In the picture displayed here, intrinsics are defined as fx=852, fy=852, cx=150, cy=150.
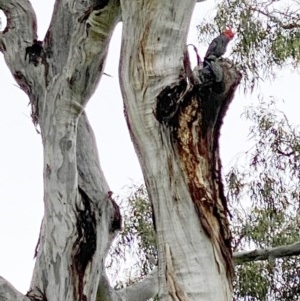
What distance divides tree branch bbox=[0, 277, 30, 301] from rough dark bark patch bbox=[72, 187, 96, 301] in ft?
1.04

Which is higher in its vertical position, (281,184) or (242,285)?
(281,184)

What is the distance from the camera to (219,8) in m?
6.15

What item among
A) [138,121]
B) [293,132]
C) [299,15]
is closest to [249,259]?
[293,132]

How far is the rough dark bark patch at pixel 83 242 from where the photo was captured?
4000 millimetres

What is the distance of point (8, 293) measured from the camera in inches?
146

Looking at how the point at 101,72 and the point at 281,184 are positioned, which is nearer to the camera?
the point at 101,72

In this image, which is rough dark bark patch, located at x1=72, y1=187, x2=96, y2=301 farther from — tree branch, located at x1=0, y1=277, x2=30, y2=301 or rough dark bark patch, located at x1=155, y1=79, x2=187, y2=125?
rough dark bark patch, located at x1=155, y1=79, x2=187, y2=125

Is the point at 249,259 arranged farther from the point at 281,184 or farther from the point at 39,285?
the point at 39,285

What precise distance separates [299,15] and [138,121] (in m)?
3.58

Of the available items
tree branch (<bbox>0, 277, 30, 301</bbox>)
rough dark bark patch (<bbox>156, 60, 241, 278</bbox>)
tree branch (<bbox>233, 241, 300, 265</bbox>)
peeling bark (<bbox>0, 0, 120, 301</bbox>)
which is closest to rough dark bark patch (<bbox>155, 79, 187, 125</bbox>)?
rough dark bark patch (<bbox>156, 60, 241, 278</bbox>)

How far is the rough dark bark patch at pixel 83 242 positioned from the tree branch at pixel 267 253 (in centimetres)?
151

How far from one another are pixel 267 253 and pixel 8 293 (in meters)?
2.23

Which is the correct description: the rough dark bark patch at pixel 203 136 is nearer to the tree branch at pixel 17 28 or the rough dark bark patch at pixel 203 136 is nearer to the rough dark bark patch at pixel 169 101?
the rough dark bark patch at pixel 169 101

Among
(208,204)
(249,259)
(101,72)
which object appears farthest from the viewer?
(249,259)
